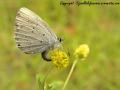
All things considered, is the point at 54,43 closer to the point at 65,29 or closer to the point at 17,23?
the point at 17,23

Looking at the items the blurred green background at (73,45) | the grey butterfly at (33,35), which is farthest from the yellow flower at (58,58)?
the blurred green background at (73,45)

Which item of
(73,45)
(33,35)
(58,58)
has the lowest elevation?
(73,45)

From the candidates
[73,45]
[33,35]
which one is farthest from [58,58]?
[73,45]

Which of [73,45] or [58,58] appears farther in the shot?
[73,45]

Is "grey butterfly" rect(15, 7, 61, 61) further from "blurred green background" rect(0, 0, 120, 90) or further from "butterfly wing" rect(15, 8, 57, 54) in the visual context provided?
"blurred green background" rect(0, 0, 120, 90)

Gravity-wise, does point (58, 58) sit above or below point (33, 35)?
below

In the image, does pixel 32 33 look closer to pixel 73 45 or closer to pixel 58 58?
pixel 58 58

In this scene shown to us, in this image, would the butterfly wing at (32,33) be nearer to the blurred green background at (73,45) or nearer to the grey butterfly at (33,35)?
the grey butterfly at (33,35)

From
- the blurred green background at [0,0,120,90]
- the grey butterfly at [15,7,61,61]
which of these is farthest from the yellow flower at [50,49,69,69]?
the blurred green background at [0,0,120,90]
